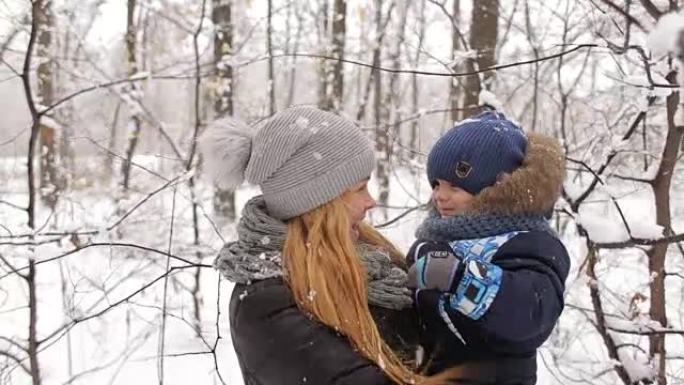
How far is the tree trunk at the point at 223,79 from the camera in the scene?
713 centimetres

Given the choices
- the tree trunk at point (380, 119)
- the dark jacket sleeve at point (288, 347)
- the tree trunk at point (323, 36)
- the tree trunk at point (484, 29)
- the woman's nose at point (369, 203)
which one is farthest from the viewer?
the tree trunk at point (323, 36)

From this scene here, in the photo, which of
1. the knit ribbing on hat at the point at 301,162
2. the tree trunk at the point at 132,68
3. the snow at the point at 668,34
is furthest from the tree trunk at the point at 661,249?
the tree trunk at the point at 132,68

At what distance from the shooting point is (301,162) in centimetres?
152

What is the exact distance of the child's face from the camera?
1.73 metres

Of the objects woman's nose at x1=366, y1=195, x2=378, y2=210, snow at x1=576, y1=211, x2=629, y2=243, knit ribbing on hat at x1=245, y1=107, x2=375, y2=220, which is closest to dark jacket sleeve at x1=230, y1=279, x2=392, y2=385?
knit ribbing on hat at x1=245, y1=107, x2=375, y2=220

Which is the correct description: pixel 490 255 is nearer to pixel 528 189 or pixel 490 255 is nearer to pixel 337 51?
pixel 528 189

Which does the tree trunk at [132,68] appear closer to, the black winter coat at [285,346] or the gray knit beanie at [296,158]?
the gray knit beanie at [296,158]

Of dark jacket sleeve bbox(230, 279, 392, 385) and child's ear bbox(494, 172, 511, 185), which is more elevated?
child's ear bbox(494, 172, 511, 185)

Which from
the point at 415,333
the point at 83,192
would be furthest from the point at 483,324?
the point at 83,192

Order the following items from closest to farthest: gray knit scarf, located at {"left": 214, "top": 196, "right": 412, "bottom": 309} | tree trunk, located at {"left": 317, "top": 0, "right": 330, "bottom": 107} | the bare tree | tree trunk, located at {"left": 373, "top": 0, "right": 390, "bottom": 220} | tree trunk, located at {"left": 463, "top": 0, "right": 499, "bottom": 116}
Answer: gray knit scarf, located at {"left": 214, "top": 196, "right": 412, "bottom": 309}, tree trunk, located at {"left": 463, "top": 0, "right": 499, "bottom": 116}, tree trunk, located at {"left": 373, "top": 0, "right": 390, "bottom": 220}, the bare tree, tree trunk, located at {"left": 317, "top": 0, "right": 330, "bottom": 107}

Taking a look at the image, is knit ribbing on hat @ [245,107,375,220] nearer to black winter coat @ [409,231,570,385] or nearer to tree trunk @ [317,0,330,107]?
black winter coat @ [409,231,570,385]

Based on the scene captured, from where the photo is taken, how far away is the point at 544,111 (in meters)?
6.71

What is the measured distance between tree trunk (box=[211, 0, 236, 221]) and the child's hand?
5418 mm

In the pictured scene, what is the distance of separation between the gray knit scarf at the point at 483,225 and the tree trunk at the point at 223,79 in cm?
528
